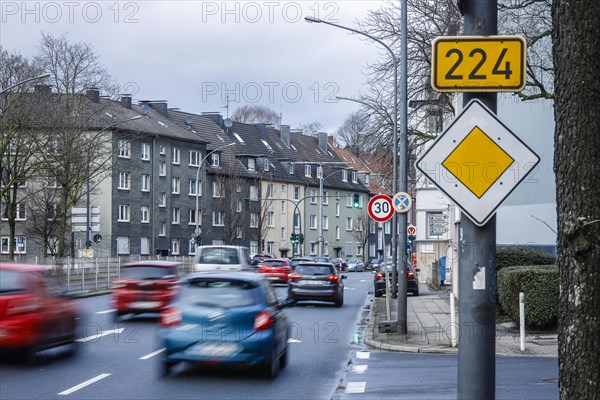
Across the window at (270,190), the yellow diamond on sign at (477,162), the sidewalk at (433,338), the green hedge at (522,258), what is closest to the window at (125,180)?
the window at (270,190)

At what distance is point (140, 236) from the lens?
75062 millimetres

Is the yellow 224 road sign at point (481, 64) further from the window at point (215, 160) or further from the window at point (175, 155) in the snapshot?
the window at point (215, 160)

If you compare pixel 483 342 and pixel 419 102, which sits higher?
pixel 419 102

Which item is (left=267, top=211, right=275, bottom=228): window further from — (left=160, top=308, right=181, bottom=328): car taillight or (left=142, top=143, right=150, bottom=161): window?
(left=160, top=308, right=181, bottom=328): car taillight

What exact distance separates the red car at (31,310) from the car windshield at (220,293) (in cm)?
255

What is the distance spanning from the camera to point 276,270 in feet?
158

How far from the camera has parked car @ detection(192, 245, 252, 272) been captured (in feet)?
111

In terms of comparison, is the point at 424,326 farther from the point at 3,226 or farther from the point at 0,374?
the point at 3,226

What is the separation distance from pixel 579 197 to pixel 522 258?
899 inches

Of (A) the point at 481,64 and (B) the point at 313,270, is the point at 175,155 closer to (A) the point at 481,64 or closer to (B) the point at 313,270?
(B) the point at 313,270

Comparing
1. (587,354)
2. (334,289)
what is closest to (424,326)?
(334,289)

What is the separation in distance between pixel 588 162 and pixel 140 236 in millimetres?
70508

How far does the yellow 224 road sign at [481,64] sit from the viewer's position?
622cm

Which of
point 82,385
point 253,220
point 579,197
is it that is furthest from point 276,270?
point 253,220
